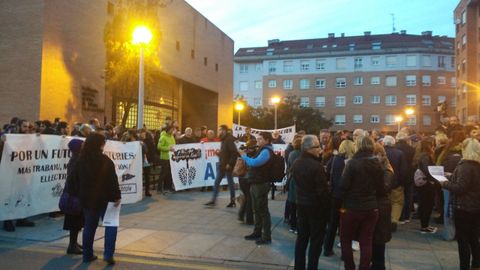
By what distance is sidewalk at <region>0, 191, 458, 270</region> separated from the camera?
6.58m

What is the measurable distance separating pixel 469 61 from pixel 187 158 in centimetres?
4843

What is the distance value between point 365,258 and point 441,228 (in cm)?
452

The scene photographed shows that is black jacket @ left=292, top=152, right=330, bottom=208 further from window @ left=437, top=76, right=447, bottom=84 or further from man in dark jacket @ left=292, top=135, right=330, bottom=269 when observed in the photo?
window @ left=437, top=76, right=447, bottom=84

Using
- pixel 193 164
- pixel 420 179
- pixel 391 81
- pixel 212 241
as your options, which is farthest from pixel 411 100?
pixel 212 241

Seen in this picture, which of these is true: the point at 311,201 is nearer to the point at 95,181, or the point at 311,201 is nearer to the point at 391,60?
the point at 95,181

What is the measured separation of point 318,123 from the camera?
64.0 metres

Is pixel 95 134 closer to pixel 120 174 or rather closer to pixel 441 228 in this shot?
pixel 120 174

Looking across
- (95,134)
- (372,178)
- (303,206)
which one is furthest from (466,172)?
(95,134)

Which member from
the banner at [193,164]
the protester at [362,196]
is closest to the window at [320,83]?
the banner at [193,164]

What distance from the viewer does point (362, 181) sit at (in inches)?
210

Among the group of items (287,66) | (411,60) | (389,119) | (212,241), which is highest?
(411,60)

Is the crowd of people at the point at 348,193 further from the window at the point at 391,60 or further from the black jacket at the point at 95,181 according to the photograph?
the window at the point at 391,60

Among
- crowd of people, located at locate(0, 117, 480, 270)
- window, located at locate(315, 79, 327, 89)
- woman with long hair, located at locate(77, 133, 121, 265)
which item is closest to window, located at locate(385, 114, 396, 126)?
window, located at locate(315, 79, 327, 89)

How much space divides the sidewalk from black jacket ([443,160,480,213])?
3.92 ft
